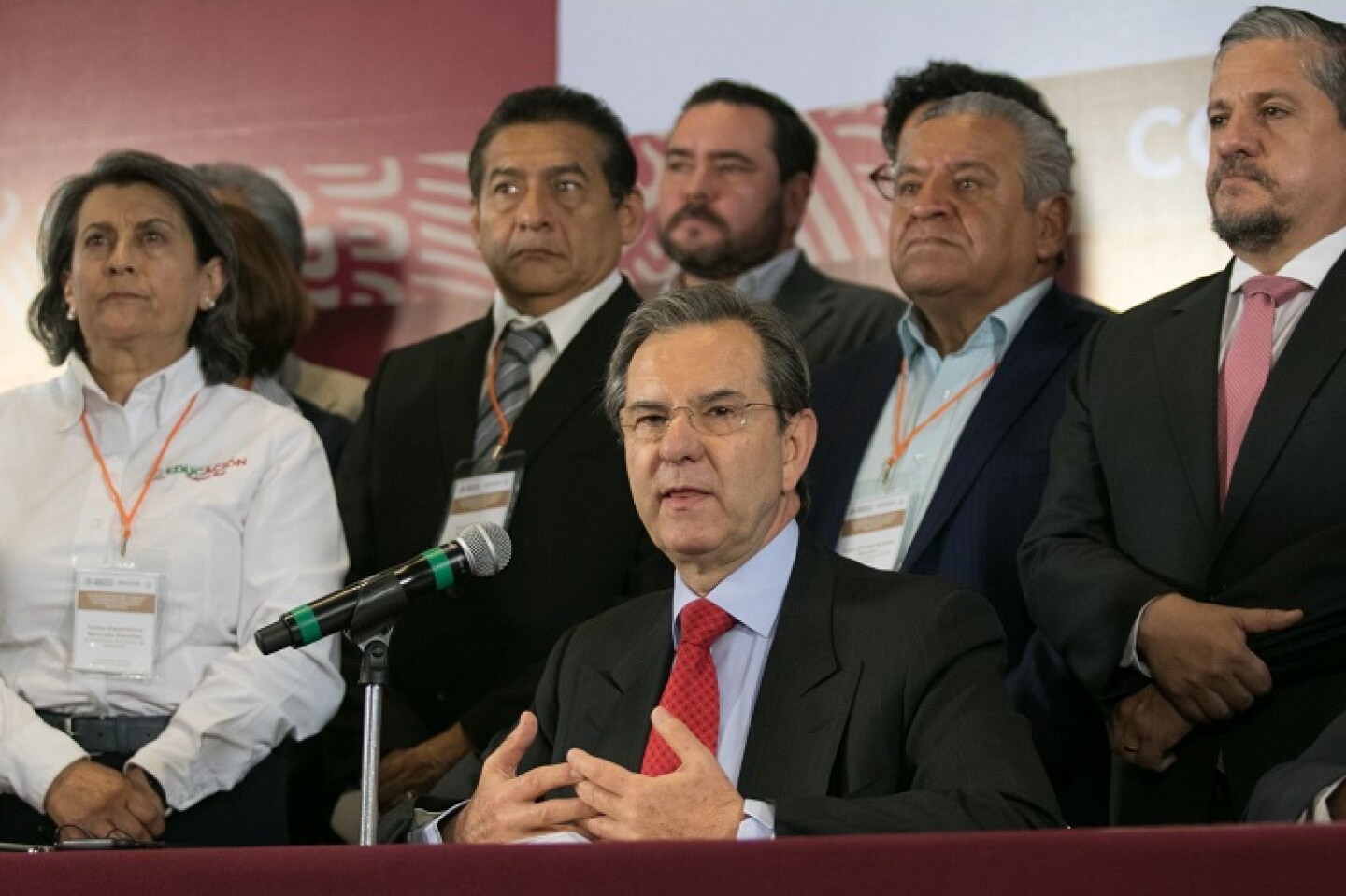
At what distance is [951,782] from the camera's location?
96.3 inches

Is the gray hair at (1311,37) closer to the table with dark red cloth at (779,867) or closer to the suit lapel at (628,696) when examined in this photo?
the suit lapel at (628,696)

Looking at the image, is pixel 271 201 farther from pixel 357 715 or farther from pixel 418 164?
pixel 357 715

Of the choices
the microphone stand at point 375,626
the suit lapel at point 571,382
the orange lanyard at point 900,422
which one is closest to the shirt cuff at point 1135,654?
the orange lanyard at point 900,422

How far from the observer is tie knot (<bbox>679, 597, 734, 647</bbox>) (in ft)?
9.09

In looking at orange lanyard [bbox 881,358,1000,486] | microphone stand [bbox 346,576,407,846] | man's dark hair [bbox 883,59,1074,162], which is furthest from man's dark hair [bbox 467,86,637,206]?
microphone stand [bbox 346,576,407,846]

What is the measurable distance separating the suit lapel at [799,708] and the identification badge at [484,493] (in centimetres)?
114

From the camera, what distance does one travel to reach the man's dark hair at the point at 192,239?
149 inches

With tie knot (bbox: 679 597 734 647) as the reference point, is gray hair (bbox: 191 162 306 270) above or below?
above

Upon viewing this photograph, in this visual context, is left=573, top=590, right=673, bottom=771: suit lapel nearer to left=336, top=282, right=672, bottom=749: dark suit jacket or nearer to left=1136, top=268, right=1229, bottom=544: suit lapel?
left=336, top=282, right=672, bottom=749: dark suit jacket

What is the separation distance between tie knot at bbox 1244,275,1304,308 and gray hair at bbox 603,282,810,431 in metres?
0.82

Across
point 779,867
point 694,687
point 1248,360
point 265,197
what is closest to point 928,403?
point 1248,360

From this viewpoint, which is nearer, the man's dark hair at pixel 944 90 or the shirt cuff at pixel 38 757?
the shirt cuff at pixel 38 757

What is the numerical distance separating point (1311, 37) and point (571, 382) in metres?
1.53

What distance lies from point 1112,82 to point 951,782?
7.56ft
